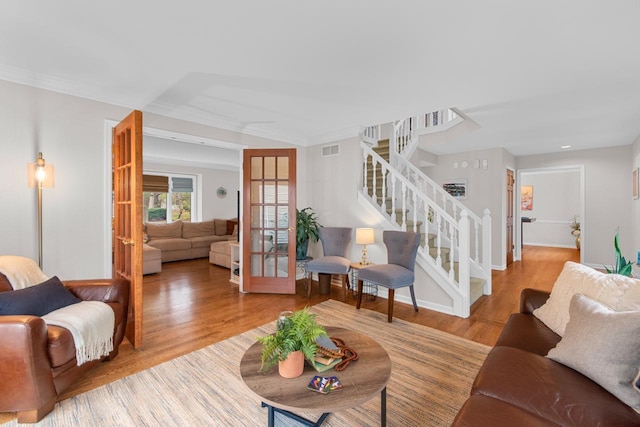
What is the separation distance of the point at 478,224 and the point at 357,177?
2.07 m

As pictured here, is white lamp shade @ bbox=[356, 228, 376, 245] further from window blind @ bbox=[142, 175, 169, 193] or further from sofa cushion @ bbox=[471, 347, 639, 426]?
window blind @ bbox=[142, 175, 169, 193]

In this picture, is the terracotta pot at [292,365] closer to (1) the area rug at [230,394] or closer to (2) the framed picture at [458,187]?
(1) the area rug at [230,394]

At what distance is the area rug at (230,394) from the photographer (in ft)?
5.58

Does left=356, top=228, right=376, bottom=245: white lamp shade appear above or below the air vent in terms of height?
below

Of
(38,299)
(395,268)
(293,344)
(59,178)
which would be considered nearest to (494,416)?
(293,344)

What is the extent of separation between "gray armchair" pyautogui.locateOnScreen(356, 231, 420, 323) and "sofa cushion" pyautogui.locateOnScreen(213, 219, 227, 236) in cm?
519

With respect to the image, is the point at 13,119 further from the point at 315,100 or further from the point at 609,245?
the point at 609,245

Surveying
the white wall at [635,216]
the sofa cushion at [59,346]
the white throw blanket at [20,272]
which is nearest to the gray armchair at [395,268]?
the sofa cushion at [59,346]

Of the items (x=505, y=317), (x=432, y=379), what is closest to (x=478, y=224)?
(x=505, y=317)

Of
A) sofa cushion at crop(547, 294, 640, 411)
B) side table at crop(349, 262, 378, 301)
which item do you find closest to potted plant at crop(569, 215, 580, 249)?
side table at crop(349, 262, 378, 301)

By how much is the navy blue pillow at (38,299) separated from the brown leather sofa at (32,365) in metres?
0.25

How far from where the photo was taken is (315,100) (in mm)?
3230

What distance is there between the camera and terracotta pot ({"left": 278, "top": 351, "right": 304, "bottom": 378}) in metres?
1.44

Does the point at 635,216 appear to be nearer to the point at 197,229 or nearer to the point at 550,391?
the point at 550,391
